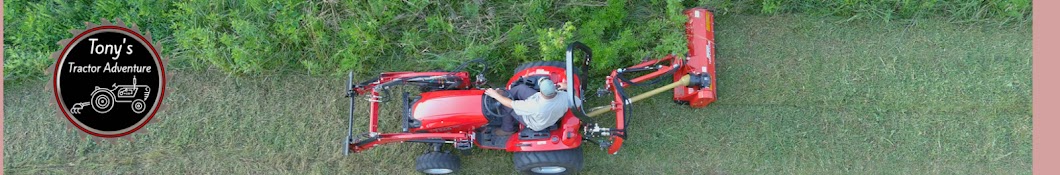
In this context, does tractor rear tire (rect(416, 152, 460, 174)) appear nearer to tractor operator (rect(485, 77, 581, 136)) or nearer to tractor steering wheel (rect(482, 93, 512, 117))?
tractor operator (rect(485, 77, 581, 136))

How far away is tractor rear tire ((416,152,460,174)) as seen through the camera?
20.7 feet

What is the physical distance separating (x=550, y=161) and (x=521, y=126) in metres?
0.46

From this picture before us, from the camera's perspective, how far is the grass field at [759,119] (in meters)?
6.92

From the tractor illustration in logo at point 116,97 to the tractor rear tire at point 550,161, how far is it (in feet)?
12.5

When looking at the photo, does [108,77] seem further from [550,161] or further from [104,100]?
[550,161]

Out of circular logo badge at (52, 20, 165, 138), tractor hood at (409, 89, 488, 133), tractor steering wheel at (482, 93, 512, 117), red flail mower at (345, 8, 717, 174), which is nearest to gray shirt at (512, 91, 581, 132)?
red flail mower at (345, 8, 717, 174)

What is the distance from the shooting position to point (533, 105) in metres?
5.60

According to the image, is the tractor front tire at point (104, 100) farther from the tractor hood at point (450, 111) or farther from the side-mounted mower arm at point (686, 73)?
the side-mounted mower arm at point (686, 73)

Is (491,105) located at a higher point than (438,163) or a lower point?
higher

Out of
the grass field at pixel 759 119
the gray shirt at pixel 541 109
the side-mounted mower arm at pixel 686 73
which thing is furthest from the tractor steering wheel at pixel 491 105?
the grass field at pixel 759 119

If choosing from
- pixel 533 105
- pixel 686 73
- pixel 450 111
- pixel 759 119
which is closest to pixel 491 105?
pixel 450 111

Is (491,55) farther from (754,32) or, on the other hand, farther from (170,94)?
(170,94)

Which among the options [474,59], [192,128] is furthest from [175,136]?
[474,59]

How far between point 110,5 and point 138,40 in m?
0.41
